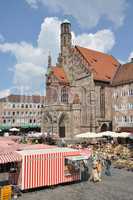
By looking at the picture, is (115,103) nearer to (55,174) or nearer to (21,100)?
(55,174)

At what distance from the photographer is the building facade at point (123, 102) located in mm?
44750

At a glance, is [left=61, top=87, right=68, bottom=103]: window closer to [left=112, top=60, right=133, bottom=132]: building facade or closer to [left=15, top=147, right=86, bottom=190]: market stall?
[left=112, top=60, right=133, bottom=132]: building facade

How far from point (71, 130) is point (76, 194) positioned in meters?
38.9

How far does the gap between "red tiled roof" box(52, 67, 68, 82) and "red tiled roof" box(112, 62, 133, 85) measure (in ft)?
38.0

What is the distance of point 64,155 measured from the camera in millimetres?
18719

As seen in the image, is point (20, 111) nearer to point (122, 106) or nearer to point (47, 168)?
point (122, 106)

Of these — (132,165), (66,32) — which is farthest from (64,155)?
(66,32)

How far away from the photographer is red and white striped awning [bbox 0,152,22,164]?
1628 centimetres

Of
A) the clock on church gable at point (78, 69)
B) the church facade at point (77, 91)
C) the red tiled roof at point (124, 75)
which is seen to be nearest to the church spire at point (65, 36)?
the church facade at point (77, 91)

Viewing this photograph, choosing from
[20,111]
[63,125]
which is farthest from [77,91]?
[20,111]

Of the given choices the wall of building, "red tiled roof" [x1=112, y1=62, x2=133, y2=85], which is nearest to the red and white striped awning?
the wall of building

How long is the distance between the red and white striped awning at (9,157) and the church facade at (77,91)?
3432 centimetres

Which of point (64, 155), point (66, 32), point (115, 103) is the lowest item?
point (64, 155)

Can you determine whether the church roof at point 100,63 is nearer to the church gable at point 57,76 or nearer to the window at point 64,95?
the church gable at point 57,76
